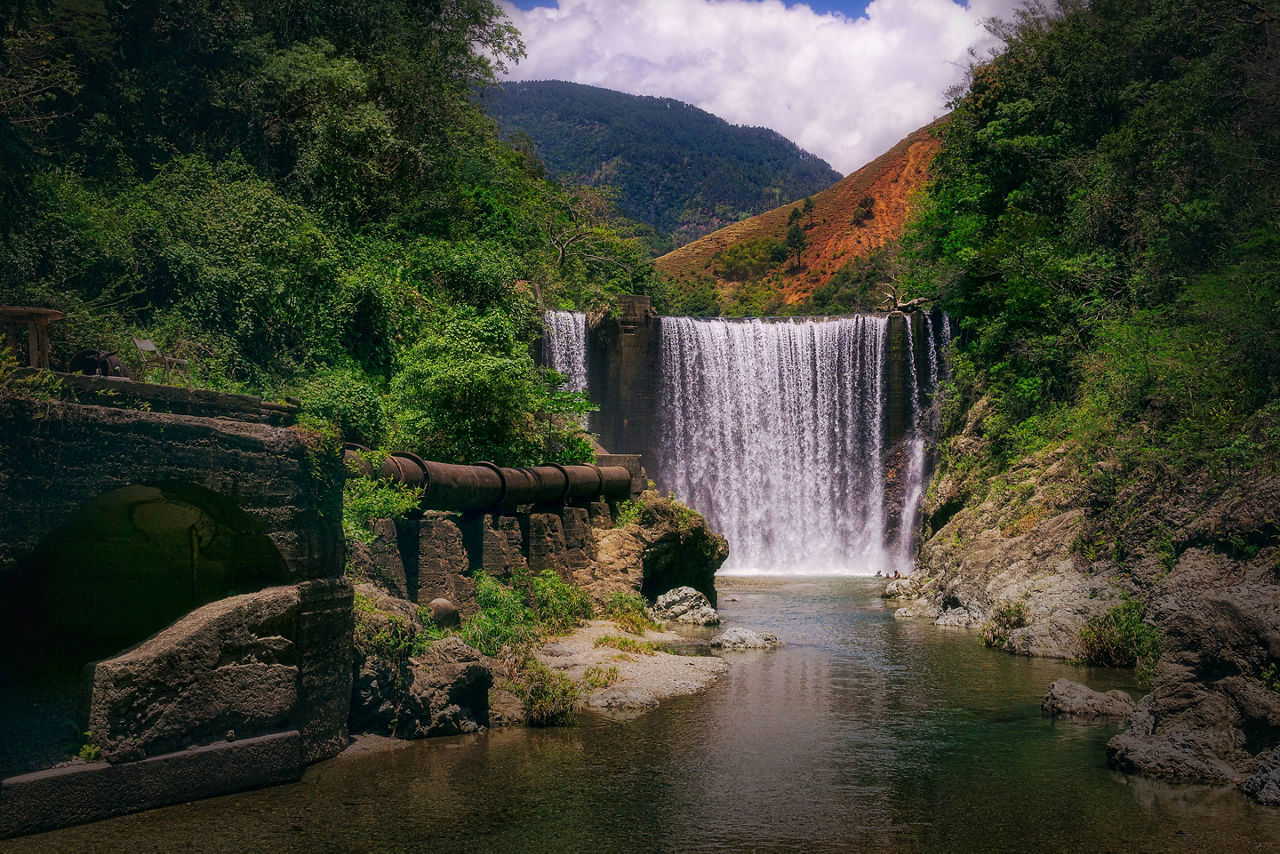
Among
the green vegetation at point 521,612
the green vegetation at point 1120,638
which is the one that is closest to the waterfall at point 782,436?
the green vegetation at point 521,612

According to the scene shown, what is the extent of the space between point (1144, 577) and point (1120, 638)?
1.26 metres

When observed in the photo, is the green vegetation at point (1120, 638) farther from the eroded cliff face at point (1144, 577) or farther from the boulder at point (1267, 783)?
the boulder at point (1267, 783)

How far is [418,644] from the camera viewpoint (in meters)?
10.1

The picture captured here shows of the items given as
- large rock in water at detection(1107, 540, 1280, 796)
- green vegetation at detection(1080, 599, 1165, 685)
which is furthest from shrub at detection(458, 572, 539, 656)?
green vegetation at detection(1080, 599, 1165, 685)

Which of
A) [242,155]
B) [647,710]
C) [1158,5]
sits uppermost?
[1158,5]

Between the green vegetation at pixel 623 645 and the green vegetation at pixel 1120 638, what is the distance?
631 centimetres

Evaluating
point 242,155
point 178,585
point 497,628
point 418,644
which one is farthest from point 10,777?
point 242,155

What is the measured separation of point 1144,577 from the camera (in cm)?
1475

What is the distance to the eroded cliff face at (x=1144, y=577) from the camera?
29.0ft

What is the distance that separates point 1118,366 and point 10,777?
20016 millimetres

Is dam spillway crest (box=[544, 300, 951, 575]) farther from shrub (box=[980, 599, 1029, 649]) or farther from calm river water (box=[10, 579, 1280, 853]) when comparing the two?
calm river water (box=[10, 579, 1280, 853])

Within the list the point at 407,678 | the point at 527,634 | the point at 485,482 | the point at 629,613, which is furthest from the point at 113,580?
the point at 629,613

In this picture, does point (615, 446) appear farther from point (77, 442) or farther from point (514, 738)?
point (77, 442)

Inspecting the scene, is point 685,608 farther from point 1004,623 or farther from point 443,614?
point 443,614
